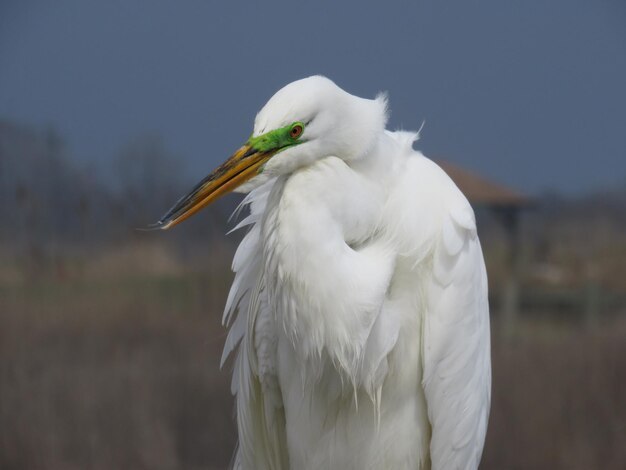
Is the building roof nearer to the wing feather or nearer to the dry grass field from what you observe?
the dry grass field

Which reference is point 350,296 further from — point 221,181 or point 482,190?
point 482,190

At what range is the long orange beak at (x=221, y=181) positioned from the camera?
101cm

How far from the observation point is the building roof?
229 centimetres

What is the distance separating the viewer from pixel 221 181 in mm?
1030

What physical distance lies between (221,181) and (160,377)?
1.57 meters

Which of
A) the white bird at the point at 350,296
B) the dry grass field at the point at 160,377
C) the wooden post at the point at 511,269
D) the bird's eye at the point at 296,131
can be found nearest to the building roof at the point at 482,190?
the wooden post at the point at 511,269

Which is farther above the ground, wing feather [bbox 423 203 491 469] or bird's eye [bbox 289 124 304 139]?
bird's eye [bbox 289 124 304 139]

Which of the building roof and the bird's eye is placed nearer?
the bird's eye

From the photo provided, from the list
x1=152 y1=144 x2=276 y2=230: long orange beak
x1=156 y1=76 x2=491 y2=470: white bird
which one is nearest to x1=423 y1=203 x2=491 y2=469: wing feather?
x1=156 y1=76 x2=491 y2=470: white bird

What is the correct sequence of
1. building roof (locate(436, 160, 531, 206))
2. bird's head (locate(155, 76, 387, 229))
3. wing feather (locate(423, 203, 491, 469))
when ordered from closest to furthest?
bird's head (locate(155, 76, 387, 229)), wing feather (locate(423, 203, 491, 469)), building roof (locate(436, 160, 531, 206))

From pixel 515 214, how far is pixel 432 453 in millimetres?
1306

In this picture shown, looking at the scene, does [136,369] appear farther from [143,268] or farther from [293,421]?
[293,421]

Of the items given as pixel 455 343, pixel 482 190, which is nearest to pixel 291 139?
pixel 455 343

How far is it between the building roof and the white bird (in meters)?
1.06
